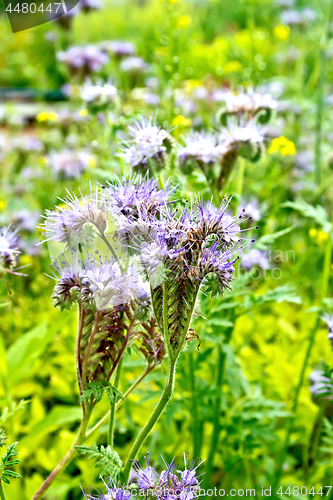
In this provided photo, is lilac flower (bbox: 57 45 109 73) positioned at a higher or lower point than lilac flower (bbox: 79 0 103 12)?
lower

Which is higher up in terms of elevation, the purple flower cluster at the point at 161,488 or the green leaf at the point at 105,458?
the green leaf at the point at 105,458

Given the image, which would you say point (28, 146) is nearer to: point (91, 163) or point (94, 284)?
point (91, 163)

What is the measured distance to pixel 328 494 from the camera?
176 centimetres

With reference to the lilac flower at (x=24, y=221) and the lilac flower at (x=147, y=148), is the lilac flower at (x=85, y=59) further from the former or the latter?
the lilac flower at (x=147, y=148)

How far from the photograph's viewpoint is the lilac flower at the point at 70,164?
3320 mm

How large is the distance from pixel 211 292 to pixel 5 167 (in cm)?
397

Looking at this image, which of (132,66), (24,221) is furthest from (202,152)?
(132,66)

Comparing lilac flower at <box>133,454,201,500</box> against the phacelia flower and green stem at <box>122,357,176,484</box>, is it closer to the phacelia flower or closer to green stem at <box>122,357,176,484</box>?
green stem at <box>122,357,176,484</box>

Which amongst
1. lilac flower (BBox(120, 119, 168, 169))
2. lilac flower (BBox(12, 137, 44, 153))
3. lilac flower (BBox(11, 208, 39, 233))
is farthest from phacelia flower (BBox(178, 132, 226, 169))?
lilac flower (BBox(12, 137, 44, 153))

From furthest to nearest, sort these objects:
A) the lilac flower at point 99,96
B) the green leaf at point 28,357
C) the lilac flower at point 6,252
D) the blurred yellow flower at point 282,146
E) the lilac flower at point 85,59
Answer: the lilac flower at point 85,59 → the blurred yellow flower at point 282,146 → the lilac flower at point 99,96 → the green leaf at point 28,357 → the lilac flower at point 6,252

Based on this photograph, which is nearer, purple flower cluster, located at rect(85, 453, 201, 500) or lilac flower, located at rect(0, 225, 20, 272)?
purple flower cluster, located at rect(85, 453, 201, 500)

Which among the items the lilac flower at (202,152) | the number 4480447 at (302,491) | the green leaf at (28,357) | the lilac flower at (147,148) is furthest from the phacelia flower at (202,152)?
the number 4480447 at (302,491)

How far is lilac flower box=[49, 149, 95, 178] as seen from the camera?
131 inches

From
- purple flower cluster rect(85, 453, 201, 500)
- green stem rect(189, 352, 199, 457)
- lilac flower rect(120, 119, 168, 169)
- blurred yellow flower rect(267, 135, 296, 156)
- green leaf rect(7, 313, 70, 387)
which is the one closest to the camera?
purple flower cluster rect(85, 453, 201, 500)
